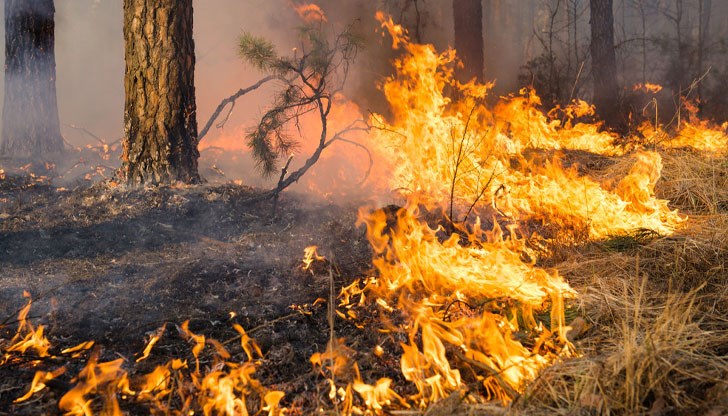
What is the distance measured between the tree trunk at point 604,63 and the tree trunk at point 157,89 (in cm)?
761

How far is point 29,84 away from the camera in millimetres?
7414

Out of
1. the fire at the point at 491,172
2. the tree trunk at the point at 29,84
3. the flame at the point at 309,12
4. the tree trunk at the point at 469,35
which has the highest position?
the flame at the point at 309,12

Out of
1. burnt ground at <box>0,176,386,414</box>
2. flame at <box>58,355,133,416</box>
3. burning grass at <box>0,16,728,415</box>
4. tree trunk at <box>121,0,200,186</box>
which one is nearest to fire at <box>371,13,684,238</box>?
burning grass at <box>0,16,728,415</box>

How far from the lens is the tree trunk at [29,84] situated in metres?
7.24

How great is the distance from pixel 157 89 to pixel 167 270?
2.24 meters

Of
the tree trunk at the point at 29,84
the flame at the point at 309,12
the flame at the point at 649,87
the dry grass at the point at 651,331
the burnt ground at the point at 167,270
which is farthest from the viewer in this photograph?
the flame at the point at 309,12

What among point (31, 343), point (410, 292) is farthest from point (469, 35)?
point (31, 343)

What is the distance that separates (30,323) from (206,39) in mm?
11835

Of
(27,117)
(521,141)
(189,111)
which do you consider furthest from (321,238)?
(27,117)

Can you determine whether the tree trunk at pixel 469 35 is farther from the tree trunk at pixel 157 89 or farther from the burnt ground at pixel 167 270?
the tree trunk at pixel 157 89

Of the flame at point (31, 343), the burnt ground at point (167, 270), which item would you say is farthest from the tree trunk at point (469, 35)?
the flame at point (31, 343)

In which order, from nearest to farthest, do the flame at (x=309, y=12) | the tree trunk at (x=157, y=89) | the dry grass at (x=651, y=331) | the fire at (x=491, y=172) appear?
the dry grass at (x=651, y=331), the fire at (x=491, y=172), the tree trunk at (x=157, y=89), the flame at (x=309, y=12)

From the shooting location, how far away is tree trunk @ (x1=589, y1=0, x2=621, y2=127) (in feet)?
33.3

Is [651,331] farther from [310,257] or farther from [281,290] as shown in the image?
[310,257]
